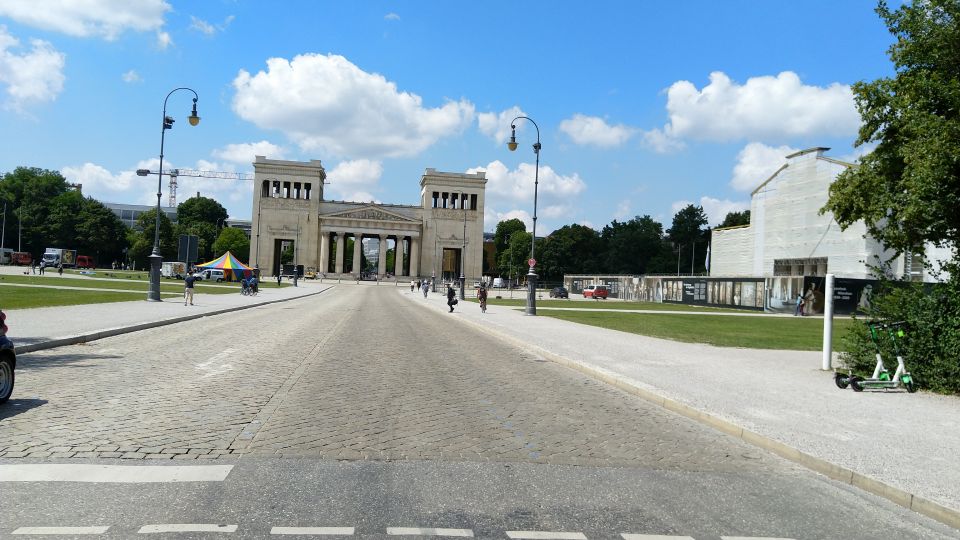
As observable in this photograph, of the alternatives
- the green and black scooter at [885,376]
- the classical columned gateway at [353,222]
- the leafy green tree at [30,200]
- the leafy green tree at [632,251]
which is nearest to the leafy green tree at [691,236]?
the leafy green tree at [632,251]

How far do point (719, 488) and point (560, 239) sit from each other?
13423 centimetres

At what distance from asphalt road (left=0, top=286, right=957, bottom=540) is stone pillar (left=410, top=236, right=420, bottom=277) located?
131212 mm

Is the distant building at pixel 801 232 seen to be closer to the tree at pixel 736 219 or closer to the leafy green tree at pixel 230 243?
the tree at pixel 736 219

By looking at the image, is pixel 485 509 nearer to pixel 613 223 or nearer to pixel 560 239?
pixel 560 239

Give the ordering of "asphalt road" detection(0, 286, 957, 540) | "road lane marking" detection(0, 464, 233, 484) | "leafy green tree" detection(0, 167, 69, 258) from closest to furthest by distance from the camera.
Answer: "asphalt road" detection(0, 286, 957, 540) < "road lane marking" detection(0, 464, 233, 484) < "leafy green tree" detection(0, 167, 69, 258)

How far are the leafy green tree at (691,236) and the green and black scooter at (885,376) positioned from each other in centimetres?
12526

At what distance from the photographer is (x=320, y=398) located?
9.04 m

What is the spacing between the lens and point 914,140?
11.6 m

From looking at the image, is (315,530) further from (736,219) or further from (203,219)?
(203,219)

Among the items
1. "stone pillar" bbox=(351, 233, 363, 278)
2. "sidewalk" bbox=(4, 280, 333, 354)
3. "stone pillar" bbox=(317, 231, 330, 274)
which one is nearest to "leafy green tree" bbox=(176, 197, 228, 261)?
"stone pillar" bbox=(317, 231, 330, 274)

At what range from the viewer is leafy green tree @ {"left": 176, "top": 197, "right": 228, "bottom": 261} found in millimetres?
134750

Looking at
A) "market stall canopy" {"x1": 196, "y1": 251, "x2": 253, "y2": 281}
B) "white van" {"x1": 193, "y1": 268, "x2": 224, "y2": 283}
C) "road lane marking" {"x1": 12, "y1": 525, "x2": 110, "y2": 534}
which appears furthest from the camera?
"white van" {"x1": 193, "y1": 268, "x2": 224, "y2": 283}

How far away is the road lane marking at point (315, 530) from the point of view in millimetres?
4227

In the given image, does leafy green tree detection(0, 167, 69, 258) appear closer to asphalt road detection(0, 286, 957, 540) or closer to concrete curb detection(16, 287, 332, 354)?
concrete curb detection(16, 287, 332, 354)
